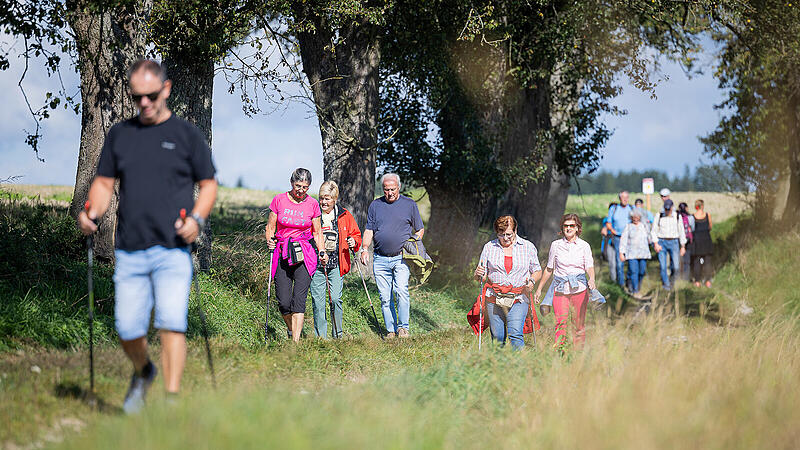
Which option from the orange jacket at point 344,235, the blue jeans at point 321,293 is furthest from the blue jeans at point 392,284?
the blue jeans at point 321,293

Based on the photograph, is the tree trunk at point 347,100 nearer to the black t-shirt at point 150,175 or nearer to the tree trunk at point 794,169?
the black t-shirt at point 150,175

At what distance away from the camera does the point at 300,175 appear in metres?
8.66

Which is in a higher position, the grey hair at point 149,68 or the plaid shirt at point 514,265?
the grey hair at point 149,68

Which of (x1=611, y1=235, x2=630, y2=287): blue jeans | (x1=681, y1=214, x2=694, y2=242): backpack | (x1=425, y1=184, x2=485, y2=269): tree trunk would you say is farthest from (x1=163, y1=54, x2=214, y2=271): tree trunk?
(x1=681, y1=214, x2=694, y2=242): backpack

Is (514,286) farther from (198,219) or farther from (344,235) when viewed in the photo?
(198,219)

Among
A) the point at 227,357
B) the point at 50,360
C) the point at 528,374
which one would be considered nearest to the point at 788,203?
the point at 528,374

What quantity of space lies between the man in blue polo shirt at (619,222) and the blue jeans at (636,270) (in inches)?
43.9

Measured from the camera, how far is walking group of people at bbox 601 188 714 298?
16.2m

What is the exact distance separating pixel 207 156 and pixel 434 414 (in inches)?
94.4

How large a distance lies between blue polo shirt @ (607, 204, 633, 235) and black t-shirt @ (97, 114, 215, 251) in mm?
14617

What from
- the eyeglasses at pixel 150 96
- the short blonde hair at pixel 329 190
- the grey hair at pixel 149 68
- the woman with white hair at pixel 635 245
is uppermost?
the grey hair at pixel 149 68

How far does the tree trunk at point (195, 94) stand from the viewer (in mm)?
10984

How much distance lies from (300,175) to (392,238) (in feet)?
5.87

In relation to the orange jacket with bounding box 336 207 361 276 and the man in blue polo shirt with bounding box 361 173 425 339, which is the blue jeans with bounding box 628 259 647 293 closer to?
the man in blue polo shirt with bounding box 361 173 425 339
